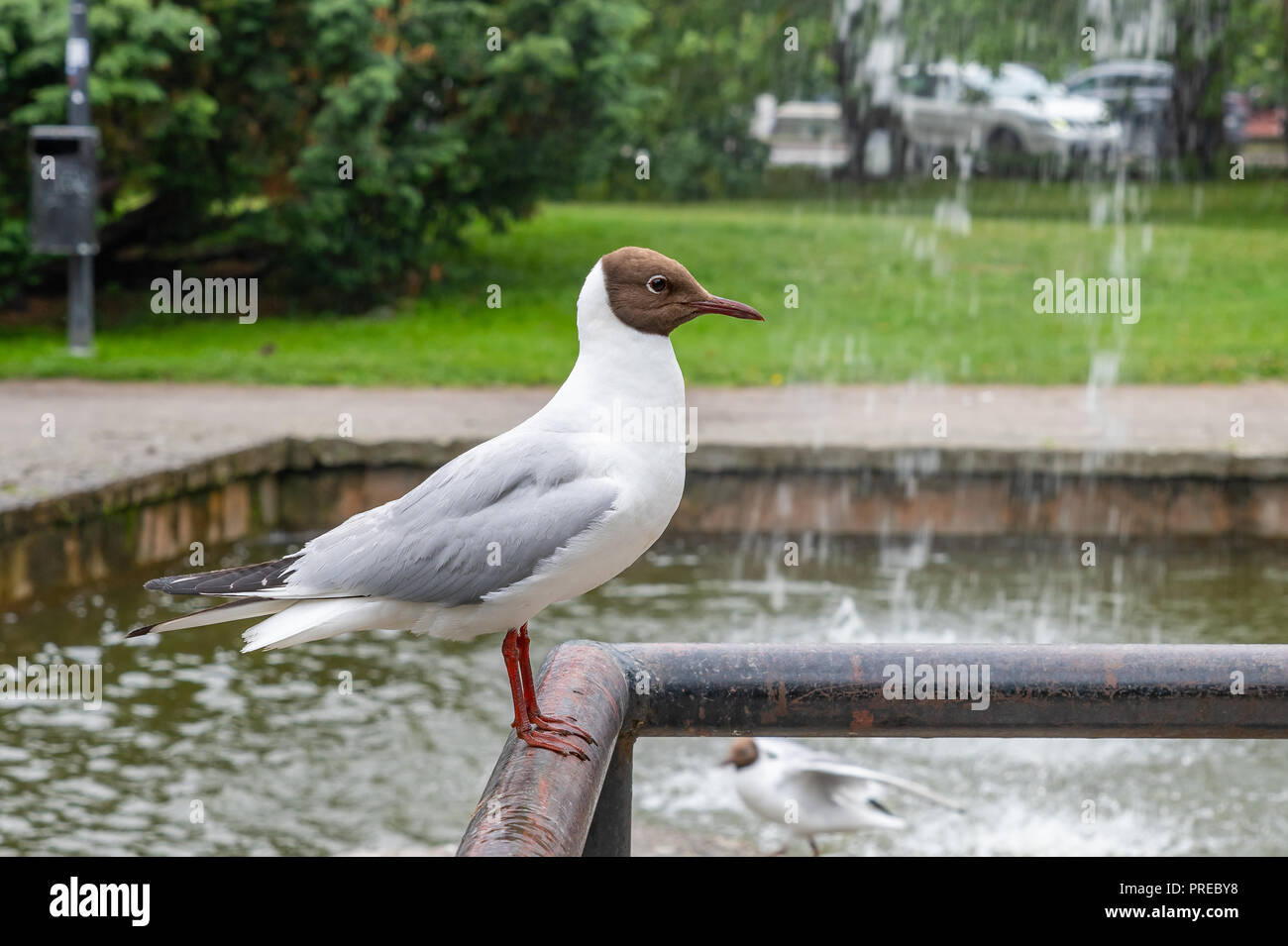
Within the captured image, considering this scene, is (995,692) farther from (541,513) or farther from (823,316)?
(823,316)

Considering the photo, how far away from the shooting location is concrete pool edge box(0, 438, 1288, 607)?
26.3 ft

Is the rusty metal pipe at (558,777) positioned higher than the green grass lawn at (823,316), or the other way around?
the rusty metal pipe at (558,777)

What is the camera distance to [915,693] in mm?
1998

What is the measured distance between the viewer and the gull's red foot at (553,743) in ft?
6.05

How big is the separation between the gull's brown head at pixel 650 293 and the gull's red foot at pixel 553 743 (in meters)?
0.60

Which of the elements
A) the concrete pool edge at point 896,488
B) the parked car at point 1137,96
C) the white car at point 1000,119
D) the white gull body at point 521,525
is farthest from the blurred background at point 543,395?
the white gull body at point 521,525

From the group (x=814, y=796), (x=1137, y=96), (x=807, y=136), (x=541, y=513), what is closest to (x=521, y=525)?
(x=541, y=513)

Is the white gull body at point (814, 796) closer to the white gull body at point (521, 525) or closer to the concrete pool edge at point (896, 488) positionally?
the white gull body at point (521, 525)

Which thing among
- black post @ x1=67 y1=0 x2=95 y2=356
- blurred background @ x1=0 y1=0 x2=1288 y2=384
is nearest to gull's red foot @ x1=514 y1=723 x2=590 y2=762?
blurred background @ x1=0 y1=0 x2=1288 y2=384

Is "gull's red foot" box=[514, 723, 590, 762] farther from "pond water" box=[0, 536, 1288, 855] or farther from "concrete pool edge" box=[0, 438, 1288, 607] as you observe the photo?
"concrete pool edge" box=[0, 438, 1288, 607]

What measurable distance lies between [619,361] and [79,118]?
9.70 meters
